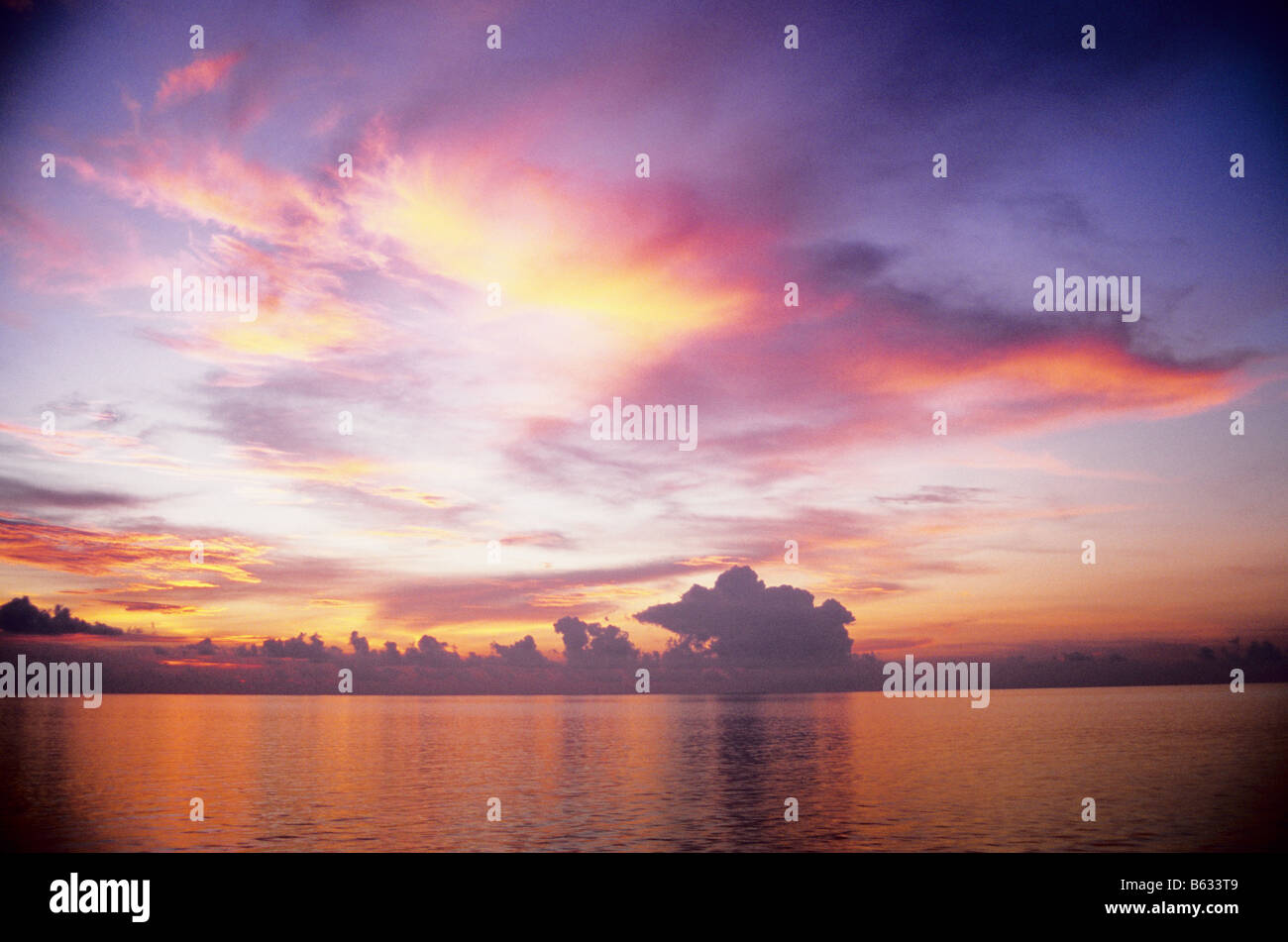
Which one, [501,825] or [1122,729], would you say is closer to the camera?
[501,825]

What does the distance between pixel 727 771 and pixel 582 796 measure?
75.7 ft

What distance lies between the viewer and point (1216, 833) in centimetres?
4753
